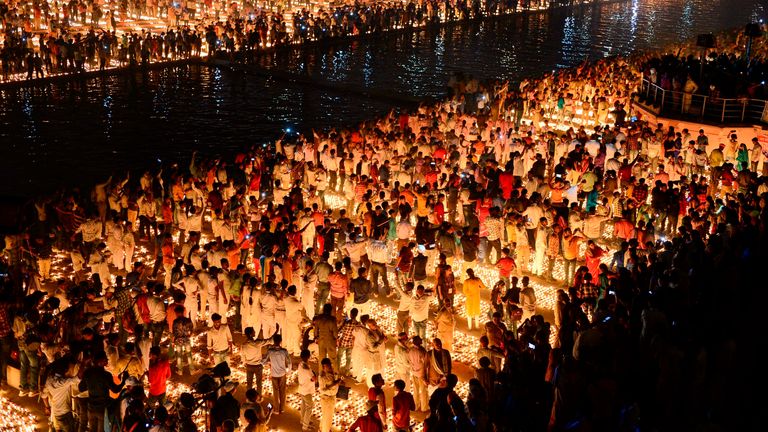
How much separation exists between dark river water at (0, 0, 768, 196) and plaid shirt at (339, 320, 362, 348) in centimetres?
1534

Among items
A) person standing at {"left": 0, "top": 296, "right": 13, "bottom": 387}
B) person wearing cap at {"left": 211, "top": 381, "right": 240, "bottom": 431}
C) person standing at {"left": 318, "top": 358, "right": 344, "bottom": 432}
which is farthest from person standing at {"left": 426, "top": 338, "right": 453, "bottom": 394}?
person standing at {"left": 0, "top": 296, "right": 13, "bottom": 387}

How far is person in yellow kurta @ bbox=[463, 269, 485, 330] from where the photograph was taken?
12.5 m

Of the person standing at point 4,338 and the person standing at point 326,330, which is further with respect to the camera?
the person standing at point 4,338

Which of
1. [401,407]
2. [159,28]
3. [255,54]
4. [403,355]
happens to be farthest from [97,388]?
[159,28]

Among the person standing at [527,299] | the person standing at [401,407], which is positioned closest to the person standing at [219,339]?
the person standing at [401,407]

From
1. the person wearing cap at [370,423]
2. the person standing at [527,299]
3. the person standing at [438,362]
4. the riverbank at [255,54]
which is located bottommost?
the person wearing cap at [370,423]

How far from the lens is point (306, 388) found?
10.3 metres

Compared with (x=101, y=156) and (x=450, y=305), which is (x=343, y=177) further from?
(x=101, y=156)

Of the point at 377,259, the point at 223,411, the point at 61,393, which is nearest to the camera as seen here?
the point at 223,411

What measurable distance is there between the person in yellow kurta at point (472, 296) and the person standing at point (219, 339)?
12.1ft

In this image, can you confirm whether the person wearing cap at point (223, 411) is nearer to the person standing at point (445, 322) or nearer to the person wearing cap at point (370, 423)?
the person wearing cap at point (370, 423)

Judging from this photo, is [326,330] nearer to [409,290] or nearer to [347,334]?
[347,334]

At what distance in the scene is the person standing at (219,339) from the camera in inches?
435

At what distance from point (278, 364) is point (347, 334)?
115cm
